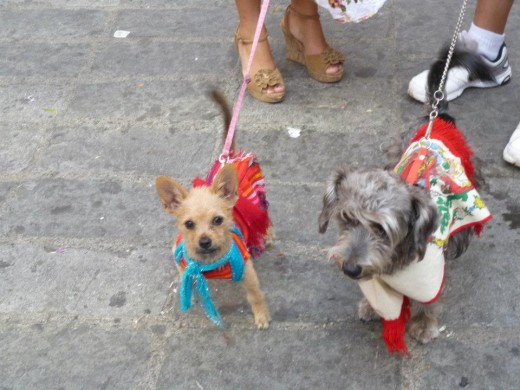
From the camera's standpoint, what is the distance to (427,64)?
437cm

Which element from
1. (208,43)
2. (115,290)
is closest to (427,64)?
(208,43)

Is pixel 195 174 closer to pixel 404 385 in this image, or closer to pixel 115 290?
pixel 115 290

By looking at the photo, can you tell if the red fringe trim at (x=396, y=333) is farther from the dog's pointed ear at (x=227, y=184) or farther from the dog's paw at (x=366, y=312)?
the dog's pointed ear at (x=227, y=184)

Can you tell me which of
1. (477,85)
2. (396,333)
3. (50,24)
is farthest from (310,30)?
(50,24)

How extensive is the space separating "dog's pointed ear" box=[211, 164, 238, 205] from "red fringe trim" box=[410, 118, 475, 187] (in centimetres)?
90

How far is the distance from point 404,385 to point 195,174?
187 centimetres

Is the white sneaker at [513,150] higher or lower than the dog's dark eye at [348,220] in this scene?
lower

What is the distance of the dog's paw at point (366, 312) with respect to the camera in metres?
2.78

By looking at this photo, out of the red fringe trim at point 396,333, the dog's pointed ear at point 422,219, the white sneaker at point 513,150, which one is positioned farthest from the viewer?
the white sneaker at point 513,150

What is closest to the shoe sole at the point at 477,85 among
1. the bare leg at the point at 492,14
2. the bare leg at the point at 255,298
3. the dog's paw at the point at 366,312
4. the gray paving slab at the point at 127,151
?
the bare leg at the point at 492,14

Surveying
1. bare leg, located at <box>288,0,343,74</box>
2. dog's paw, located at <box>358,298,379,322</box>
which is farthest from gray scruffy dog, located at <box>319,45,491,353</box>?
bare leg, located at <box>288,0,343,74</box>

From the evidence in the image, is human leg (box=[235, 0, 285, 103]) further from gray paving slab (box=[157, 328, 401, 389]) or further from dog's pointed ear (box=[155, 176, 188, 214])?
gray paving slab (box=[157, 328, 401, 389])

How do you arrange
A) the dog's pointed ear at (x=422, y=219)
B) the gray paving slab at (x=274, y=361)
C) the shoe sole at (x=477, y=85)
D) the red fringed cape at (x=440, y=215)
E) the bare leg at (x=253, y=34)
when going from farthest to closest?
the bare leg at (x=253, y=34) → the shoe sole at (x=477, y=85) → the gray paving slab at (x=274, y=361) → the red fringed cape at (x=440, y=215) → the dog's pointed ear at (x=422, y=219)

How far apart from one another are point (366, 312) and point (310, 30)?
228cm
